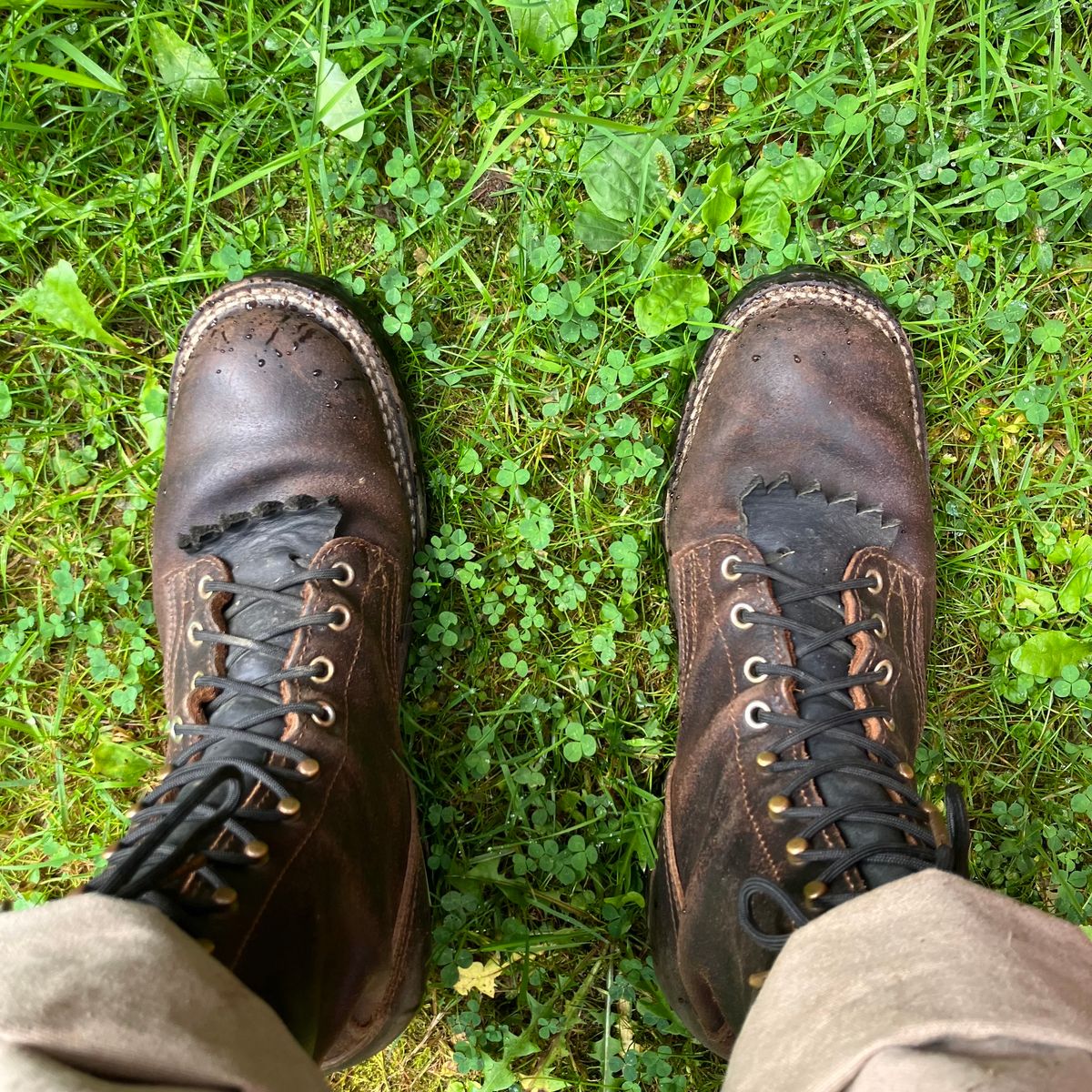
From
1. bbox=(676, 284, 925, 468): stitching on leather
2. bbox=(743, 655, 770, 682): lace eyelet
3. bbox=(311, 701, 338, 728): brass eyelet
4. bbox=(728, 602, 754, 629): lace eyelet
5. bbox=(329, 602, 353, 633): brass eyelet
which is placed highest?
bbox=(676, 284, 925, 468): stitching on leather

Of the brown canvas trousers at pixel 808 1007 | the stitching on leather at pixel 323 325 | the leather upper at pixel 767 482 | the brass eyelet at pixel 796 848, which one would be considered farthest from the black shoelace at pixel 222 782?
the brass eyelet at pixel 796 848

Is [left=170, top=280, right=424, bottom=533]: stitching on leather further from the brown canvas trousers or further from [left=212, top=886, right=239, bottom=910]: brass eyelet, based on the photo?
the brown canvas trousers

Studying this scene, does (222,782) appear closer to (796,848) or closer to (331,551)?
(331,551)

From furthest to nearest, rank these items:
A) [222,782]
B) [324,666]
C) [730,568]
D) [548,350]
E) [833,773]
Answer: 1. [548,350]
2. [730,568]
3. [324,666]
4. [833,773]
5. [222,782]

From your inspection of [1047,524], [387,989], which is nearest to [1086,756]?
[1047,524]

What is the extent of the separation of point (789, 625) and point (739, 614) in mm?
108

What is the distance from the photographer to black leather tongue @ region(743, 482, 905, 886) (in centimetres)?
185

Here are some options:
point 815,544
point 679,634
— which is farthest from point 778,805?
point 815,544

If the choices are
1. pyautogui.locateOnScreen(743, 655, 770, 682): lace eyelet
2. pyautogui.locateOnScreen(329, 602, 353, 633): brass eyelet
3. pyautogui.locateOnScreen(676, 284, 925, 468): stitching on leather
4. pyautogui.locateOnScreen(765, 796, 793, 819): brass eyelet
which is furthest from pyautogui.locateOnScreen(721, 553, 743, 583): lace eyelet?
pyautogui.locateOnScreen(329, 602, 353, 633): brass eyelet

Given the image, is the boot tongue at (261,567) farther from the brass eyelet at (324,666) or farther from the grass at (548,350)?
the grass at (548,350)

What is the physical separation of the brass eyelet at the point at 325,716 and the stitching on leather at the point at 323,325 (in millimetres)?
504

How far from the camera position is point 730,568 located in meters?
1.97

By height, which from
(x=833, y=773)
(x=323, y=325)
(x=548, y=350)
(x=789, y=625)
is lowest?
(x=833, y=773)

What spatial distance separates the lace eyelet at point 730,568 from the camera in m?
1.97
